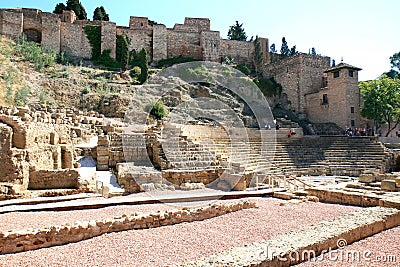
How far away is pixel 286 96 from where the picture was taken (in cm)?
3791

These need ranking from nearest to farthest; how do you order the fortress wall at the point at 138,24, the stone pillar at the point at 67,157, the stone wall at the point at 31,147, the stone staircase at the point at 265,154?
the stone wall at the point at 31,147
the stone pillar at the point at 67,157
the stone staircase at the point at 265,154
the fortress wall at the point at 138,24

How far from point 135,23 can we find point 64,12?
9.57 metres

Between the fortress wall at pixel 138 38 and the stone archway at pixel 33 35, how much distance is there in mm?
10276

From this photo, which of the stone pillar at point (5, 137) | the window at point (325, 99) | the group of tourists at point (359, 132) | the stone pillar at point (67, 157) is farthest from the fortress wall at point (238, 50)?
the stone pillar at point (5, 137)

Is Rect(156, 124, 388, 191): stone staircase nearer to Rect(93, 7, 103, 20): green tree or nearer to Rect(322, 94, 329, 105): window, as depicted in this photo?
Rect(322, 94, 329, 105): window

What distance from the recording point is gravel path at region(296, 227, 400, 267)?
4457 millimetres

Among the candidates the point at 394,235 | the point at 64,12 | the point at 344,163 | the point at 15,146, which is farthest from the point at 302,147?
the point at 64,12

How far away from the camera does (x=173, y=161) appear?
1309cm

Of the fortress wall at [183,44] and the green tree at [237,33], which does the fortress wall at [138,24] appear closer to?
the fortress wall at [183,44]

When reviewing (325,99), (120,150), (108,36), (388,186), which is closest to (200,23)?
(108,36)

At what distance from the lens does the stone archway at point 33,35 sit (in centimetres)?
3744

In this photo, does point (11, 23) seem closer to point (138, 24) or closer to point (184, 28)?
point (138, 24)

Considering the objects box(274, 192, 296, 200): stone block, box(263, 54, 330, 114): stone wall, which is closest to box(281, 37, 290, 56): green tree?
box(263, 54, 330, 114): stone wall

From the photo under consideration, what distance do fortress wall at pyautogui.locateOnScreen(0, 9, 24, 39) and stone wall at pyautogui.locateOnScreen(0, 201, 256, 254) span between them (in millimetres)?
38530
